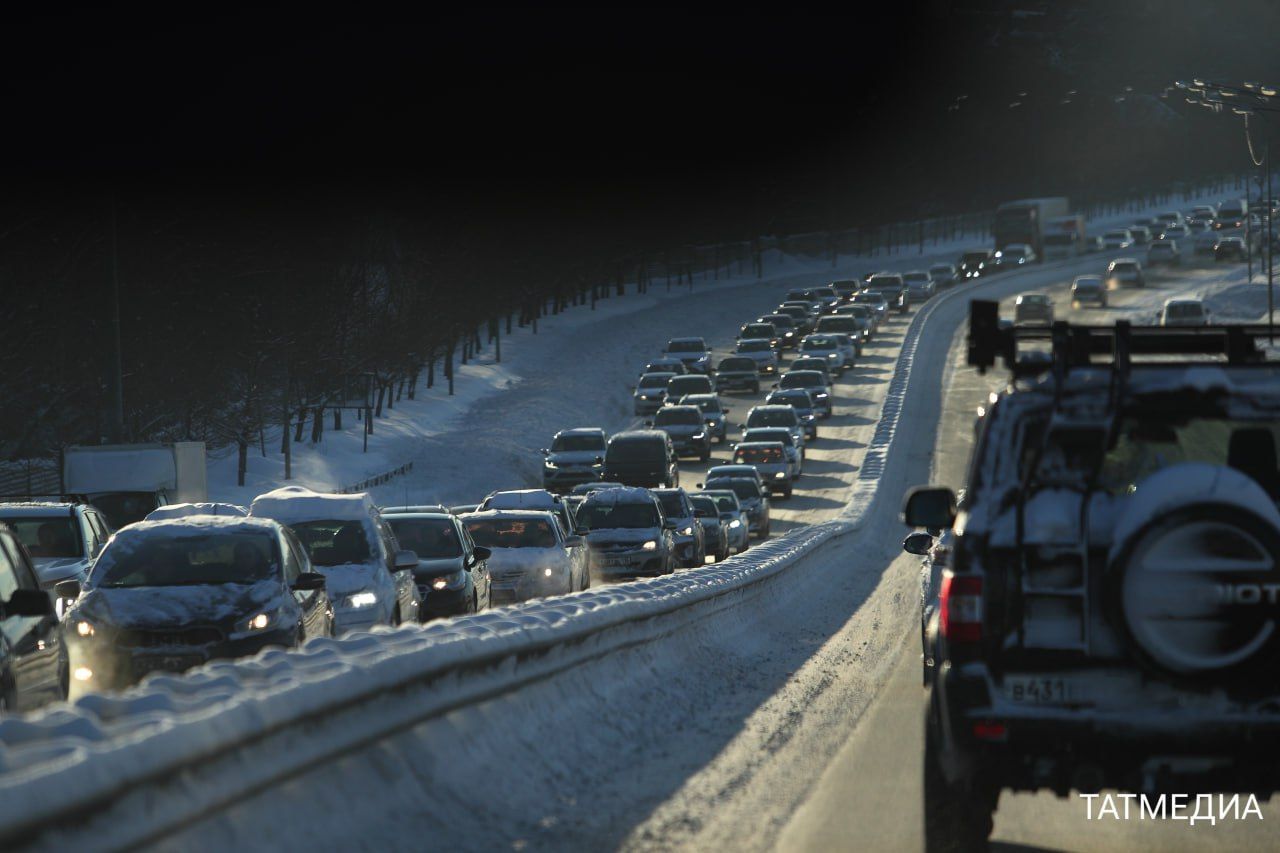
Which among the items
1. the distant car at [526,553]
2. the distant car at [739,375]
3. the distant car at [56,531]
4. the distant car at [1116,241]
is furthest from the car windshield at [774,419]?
the distant car at [1116,241]

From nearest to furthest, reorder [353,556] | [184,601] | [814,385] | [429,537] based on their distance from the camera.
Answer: [184,601]
[353,556]
[429,537]
[814,385]

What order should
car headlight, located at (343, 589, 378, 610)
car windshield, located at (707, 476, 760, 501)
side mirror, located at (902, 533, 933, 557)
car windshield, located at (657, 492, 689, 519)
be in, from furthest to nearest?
car windshield, located at (707, 476, 760, 501) → car windshield, located at (657, 492, 689, 519) → car headlight, located at (343, 589, 378, 610) → side mirror, located at (902, 533, 933, 557)

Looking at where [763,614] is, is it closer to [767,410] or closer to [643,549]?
[643,549]

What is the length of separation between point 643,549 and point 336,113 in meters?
32.8

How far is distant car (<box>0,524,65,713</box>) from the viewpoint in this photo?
10.7 m

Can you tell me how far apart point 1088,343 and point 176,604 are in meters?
8.33

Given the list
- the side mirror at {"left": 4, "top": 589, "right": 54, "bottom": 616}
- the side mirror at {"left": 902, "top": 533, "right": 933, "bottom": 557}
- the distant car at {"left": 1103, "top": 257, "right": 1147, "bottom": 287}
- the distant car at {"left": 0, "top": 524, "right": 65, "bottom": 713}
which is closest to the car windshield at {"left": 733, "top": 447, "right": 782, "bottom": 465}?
the side mirror at {"left": 902, "top": 533, "right": 933, "bottom": 557}

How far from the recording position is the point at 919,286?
11638cm

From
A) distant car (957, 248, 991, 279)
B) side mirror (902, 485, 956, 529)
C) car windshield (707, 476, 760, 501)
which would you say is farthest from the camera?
distant car (957, 248, 991, 279)

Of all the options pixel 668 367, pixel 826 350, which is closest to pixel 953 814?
pixel 668 367

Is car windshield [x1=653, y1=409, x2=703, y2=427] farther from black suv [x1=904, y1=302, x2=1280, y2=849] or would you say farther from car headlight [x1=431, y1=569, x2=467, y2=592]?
black suv [x1=904, y1=302, x2=1280, y2=849]

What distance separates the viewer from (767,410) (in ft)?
202

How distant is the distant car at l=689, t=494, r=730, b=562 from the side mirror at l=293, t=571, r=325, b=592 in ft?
74.3

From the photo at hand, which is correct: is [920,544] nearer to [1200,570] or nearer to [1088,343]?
[1088,343]
